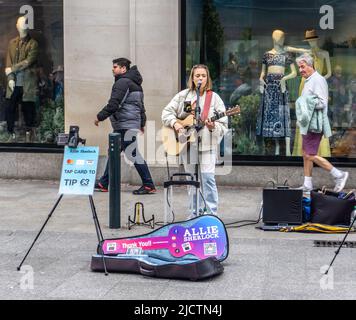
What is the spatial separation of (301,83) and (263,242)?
14.8 ft

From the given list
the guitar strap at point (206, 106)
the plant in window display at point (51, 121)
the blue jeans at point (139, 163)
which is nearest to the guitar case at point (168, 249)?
the guitar strap at point (206, 106)

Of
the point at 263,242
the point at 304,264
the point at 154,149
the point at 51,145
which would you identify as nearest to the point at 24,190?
the point at 51,145

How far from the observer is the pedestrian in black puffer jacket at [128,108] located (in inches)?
473

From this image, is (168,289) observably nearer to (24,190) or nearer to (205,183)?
(205,183)

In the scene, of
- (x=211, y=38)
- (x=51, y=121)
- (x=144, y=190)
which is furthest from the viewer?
(x=51, y=121)

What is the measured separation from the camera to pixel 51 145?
541 inches

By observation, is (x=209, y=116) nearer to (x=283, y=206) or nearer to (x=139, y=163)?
(x=283, y=206)

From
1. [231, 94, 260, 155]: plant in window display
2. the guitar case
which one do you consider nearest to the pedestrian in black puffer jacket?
[231, 94, 260, 155]: plant in window display

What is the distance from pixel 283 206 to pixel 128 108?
Result: 3344 millimetres

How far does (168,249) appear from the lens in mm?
7922

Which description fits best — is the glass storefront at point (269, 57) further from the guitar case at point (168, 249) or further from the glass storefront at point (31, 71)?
the guitar case at point (168, 249)

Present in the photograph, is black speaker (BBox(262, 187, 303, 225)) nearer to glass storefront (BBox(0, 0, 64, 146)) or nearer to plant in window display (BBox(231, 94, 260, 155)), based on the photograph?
plant in window display (BBox(231, 94, 260, 155))

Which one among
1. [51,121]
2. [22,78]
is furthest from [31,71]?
[51,121]

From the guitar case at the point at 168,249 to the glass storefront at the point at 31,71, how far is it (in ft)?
20.0
